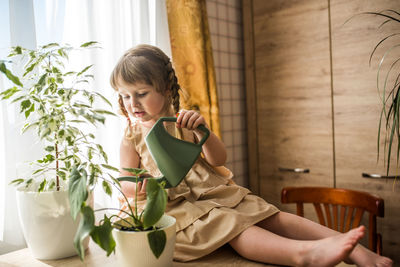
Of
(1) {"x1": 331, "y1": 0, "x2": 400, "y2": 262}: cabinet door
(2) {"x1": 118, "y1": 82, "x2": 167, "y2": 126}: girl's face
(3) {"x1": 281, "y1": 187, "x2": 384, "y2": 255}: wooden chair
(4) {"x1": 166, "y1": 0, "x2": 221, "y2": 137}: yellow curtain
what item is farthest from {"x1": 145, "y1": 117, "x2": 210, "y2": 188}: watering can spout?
(1) {"x1": 331, "y1": 0, "x2": 400, "y2": 262}: cabinet door

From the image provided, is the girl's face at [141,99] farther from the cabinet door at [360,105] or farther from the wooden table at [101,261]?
the cabinet door at [360,105]

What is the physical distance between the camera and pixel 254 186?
2238 millimetres

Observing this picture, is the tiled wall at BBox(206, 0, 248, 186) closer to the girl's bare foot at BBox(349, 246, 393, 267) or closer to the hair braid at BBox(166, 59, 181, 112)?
the hair braid at BBox(166, 59, 181, 112)

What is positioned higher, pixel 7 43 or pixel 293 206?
pixel 7 43

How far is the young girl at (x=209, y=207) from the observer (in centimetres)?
85

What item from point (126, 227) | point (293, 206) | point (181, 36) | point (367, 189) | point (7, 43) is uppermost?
point (181, 36)

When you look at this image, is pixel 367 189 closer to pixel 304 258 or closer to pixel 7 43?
pixel 304 258

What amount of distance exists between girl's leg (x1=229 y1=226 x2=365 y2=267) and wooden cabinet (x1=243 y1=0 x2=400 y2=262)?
108 cm

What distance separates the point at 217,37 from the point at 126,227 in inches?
62.6

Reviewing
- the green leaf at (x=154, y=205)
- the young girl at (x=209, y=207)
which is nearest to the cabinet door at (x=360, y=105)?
the young girl at (x=209, y=207)

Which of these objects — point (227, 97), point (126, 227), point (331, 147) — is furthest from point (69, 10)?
point (331, 147)

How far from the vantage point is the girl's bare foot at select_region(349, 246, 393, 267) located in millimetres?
847

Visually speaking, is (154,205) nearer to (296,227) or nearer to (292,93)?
(296,227)

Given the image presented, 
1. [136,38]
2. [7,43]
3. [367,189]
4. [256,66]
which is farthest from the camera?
[256,66]
